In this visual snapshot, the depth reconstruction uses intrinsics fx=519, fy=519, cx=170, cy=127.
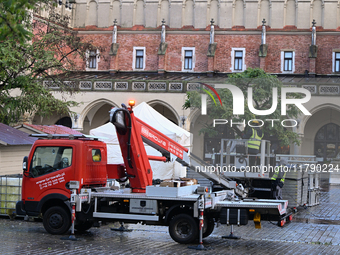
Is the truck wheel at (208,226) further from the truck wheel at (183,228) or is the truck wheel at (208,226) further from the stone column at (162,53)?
the stone column at (162,53)

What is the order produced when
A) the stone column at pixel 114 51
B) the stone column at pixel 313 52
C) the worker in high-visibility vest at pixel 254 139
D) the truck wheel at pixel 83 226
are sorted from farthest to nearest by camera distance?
the stone column at pixel 114 51 → the stone column at pixel 313 52 → the worker in high-visibility vest at pixel 254 139 → the truck wheel at pixel 83 226

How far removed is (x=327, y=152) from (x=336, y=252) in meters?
28.8

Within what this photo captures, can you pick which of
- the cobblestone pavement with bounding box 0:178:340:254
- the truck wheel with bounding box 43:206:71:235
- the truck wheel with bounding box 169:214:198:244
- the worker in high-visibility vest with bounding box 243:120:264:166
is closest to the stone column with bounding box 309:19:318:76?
the worker in high-visibility vest with bounding box 243:120:264:166

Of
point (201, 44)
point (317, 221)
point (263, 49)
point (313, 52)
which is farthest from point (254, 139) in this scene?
point (201, 44)

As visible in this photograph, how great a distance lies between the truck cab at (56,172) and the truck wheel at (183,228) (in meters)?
2.14

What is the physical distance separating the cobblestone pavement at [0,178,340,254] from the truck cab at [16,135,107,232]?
2.00 ft

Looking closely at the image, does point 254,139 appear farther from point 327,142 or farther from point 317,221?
point 327,142

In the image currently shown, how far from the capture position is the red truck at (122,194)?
1017 cm

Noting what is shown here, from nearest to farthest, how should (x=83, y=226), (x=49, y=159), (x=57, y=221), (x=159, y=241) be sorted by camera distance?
(x=159, y=241) → (x=57, y=221) → (x=49, y=159) → (x=83, y=226)

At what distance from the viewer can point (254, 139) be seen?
14.7 m

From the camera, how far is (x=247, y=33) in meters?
37.8

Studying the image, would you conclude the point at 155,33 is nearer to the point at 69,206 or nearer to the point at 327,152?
the point at 327,152

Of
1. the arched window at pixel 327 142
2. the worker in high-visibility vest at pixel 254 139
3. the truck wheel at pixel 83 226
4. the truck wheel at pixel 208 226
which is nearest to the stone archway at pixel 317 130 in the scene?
the arched window at pixel 327 142

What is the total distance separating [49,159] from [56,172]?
1.16ft
